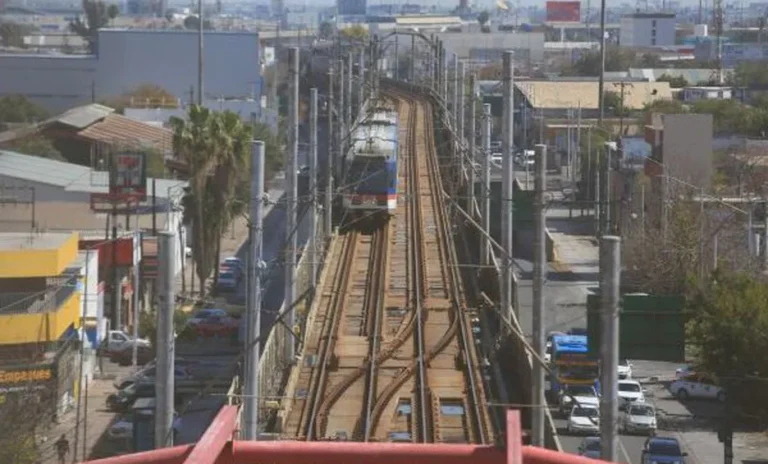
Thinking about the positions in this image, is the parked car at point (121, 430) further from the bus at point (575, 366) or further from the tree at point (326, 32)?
the tree at point (326, 32)

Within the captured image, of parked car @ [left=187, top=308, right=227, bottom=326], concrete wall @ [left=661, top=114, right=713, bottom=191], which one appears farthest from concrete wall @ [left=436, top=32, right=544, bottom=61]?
parked car @ [left=187, top=308, right=227, bottom=326]

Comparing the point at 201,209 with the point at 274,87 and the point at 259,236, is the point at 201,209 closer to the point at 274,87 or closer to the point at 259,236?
the point at 259,236

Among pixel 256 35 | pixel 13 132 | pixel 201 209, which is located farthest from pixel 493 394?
pixel 256 35

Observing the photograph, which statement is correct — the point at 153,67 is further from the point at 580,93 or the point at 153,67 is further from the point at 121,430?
the point at 121,430

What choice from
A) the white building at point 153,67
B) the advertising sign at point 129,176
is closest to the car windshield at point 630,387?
the advertising sign at point 129,176

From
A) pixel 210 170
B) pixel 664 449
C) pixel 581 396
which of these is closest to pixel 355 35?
pixel 210 170

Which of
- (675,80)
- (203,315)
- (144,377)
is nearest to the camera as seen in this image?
(144,377)
